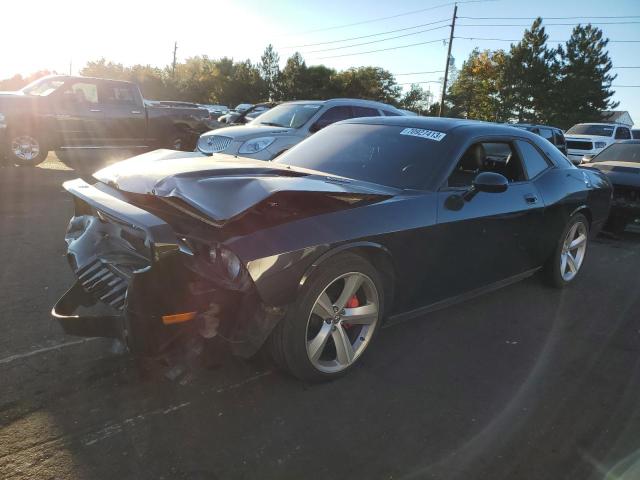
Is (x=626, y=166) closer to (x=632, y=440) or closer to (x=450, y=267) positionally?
(x=450, y=267)

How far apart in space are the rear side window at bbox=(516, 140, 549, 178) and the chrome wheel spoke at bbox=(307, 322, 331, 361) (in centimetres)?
262

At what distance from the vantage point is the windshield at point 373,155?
11.5 feet

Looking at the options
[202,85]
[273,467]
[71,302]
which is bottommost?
[273,467]

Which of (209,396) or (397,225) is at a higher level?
(397,225)

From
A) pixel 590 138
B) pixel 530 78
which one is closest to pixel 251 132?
pixel 590 138

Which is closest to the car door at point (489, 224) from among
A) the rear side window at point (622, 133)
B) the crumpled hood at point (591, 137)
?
the crumpled hood at point (591, 137)

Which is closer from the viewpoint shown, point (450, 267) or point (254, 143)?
point (450, 267)

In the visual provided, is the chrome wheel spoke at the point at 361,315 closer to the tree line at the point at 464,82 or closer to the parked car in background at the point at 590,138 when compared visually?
the parked car in background at the point at 590,138

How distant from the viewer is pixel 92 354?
302 centimetres

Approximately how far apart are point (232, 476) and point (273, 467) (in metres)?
0.19

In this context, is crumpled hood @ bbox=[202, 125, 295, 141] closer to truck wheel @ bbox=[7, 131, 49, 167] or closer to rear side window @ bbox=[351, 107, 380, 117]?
rear side window @ bbox=[351, 107, 380, 117]

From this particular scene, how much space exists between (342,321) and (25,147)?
997cm

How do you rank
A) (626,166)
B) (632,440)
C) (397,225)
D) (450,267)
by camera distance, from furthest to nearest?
1. (626,166)
2. (450,267)
3. (397,225)
4. (632,440)

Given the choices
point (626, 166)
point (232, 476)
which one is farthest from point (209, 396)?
point (626, 166)
